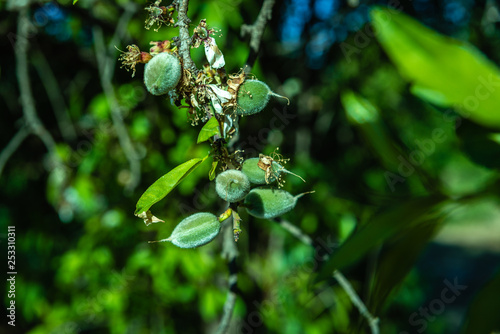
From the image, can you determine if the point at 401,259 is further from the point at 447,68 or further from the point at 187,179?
the point at 187,179

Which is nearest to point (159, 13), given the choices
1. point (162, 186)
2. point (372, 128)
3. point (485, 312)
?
point (162, 186)

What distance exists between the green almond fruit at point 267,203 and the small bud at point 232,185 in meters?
0.05

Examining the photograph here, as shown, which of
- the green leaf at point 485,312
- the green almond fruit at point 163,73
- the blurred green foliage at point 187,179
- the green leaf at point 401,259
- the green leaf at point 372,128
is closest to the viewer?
the green almond fruit at point 163,73

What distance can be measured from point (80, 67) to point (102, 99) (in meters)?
0.38

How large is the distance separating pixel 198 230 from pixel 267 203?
0.09 metres

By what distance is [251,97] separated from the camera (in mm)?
501

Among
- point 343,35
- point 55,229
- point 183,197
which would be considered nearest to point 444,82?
point 183,197

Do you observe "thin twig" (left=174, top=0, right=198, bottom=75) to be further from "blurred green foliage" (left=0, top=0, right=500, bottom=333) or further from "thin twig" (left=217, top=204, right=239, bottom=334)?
"blurred green foliage" (left=0, top=0, right=500, bottom=333)

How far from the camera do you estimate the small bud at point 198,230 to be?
0.51 metres

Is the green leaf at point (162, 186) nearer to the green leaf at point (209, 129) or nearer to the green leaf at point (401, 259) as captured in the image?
the green leaf at point (209, 129)

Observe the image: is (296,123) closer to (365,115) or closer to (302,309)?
(302,309)

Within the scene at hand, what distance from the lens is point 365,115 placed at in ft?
2.69

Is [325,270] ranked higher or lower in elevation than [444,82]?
lower

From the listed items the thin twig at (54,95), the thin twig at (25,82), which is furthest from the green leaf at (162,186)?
the thin twig at (54,95)
